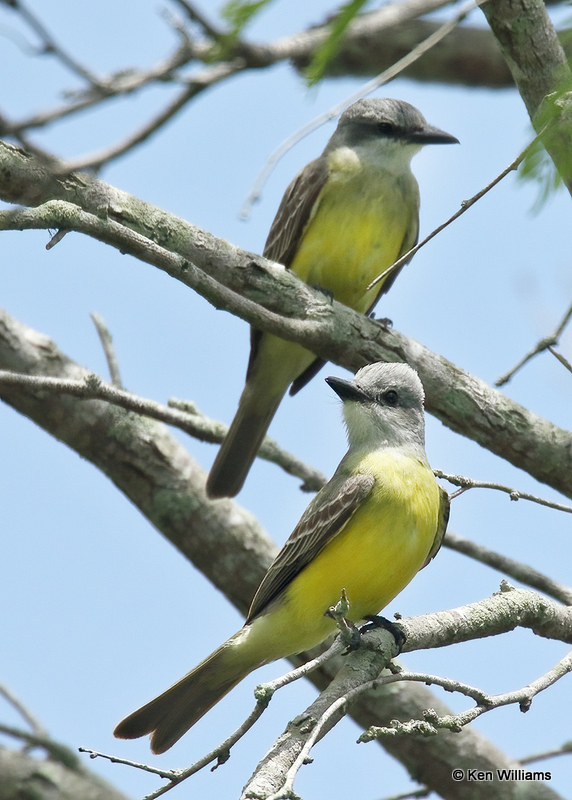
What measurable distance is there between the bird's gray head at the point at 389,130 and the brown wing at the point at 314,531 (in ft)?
12.5

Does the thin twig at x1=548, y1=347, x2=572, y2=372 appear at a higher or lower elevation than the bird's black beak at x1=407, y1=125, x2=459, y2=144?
lower

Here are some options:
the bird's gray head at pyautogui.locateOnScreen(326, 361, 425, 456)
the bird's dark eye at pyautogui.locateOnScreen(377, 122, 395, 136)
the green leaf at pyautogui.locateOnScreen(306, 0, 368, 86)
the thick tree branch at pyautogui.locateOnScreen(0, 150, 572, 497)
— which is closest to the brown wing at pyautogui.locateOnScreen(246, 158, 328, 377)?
the bird's dark eye at pyautogui.locateOnScreen(377, 122, 395, 136)

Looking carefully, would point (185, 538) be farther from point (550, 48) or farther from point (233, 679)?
point (550, 48)

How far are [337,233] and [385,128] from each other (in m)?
1.27

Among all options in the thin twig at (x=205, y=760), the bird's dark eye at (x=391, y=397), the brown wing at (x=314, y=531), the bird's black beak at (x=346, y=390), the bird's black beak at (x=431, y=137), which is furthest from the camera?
the bird's black beak at (x=431, y=137)

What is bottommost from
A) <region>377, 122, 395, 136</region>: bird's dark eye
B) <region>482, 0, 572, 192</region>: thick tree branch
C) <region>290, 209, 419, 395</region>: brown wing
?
<region>482, 0, 572, 192</region>: thick tree branch

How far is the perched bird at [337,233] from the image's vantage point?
7.51 meters

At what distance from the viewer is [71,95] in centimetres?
310

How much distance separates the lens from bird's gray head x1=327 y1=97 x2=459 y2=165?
8148 mm

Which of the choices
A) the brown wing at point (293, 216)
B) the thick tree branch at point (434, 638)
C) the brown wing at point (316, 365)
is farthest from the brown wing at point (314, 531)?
the brown wing at point (316, 365)

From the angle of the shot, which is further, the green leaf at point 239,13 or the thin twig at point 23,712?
the thin twig at point 23,712

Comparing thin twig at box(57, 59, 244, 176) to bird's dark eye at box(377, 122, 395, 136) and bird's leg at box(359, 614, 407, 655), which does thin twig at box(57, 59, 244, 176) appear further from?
bird's dark eye at box(377, 122, 395, 136)

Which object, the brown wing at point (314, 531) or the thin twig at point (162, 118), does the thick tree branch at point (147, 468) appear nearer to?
the brown wing at point (314, 531)

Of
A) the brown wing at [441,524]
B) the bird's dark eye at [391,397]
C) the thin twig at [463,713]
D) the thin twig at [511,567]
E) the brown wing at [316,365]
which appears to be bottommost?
the thin twig at [463,713]
